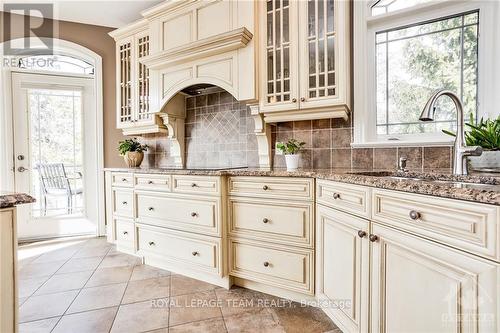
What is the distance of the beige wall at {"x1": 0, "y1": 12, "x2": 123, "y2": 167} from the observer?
3394 mm

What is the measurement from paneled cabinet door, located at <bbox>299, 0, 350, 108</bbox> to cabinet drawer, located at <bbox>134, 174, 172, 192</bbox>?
4.30 feet

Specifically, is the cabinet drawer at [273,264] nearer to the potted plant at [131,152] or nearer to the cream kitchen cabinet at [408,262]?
the cream kitchen cabinet at [408,262]

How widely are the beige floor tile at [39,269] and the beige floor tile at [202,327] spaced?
1562 mm

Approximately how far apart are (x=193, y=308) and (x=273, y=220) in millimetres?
809

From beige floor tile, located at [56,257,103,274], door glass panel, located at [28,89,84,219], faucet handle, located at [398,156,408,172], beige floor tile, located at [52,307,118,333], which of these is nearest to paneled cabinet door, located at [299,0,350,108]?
faucet handle, located at [398,156,408,172]

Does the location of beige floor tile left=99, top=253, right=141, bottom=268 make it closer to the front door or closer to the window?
the front door

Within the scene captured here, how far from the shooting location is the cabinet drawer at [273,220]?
5.77ft

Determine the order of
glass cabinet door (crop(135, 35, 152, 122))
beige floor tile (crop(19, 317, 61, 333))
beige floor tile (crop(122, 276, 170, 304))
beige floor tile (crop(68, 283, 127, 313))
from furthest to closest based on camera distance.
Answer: glass cabinet door (crop(135, 35, 152, 122)), beige floor tile (crop(122, 276, 170, 304)), beige floor tile (crop(68, 283, 127, 313)), beige floor tile (crop(19, 317, 61, 333))

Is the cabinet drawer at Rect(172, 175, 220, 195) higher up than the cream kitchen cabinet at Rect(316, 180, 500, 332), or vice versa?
the cabinet drawer at Rect(172, 175, 220, 195)

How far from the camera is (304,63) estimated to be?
2.00 metres

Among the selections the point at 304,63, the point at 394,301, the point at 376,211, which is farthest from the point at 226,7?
the point at 394,301

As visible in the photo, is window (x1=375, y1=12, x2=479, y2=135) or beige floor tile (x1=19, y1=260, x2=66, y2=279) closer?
window (x1=375, y1=12, x2=479, y2=135)

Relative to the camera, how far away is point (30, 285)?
217 cm
